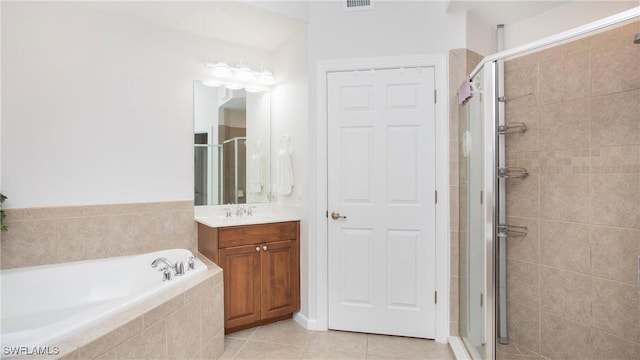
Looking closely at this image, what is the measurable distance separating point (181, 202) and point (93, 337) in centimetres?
154

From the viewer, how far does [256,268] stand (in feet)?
8.36

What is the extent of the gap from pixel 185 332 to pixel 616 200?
2.60 meters

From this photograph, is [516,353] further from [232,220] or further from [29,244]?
[29,244]

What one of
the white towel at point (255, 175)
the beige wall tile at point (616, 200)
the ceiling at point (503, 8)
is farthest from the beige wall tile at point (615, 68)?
the white towel at point (255, 175)

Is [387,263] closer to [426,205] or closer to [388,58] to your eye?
[426,205]

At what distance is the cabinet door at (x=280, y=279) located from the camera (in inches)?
→ 102

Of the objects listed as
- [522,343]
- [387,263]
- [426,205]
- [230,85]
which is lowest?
[522,343]

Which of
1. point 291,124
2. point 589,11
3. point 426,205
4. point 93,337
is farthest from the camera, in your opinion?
point 291,124

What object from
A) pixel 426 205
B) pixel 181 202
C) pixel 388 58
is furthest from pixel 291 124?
pixel 426 205

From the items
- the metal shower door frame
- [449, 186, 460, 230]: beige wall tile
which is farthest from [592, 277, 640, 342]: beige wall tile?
[449, 186, 460, 230]: beige wall tile

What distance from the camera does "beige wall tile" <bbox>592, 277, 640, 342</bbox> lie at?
1729 mm

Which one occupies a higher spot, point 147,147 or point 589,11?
point 589,11

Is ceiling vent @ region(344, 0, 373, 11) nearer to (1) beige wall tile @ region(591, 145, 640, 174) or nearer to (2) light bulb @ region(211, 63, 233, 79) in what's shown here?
(2) light bulb @ region(211, 63, 233, 79)

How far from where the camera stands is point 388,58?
245 cm
